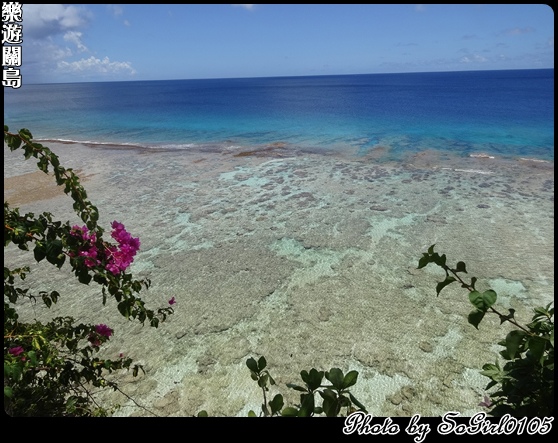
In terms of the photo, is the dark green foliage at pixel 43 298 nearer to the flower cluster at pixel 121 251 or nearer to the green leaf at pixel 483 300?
the flower cluster at pixel 121 251

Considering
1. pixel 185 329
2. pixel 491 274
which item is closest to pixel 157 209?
pixel 185 329

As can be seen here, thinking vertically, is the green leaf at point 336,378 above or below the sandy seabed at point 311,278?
above

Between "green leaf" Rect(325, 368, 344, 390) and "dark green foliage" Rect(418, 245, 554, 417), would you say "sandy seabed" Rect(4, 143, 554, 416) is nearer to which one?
"dark green foliage" Rect(418, 245, 554, 417)

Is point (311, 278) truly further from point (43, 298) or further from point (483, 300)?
point (483, 300)

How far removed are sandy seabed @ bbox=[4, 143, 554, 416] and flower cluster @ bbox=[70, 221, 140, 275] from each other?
2388 millimetres

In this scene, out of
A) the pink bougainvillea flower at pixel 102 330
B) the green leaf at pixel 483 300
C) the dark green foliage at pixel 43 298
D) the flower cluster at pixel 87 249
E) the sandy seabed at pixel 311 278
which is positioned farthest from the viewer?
the sandy seabed at pixel 311 278

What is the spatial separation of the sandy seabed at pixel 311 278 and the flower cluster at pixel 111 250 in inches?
94.0

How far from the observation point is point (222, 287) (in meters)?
5.54

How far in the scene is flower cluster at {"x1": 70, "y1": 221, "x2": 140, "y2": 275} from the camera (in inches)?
65.6

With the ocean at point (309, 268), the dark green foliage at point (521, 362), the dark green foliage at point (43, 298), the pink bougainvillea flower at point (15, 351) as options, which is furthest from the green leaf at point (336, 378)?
the ocean at point (309, 268)

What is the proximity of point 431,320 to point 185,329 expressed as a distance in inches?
125

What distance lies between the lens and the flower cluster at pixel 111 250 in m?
1.67

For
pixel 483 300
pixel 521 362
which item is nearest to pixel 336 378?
pixel 483 300

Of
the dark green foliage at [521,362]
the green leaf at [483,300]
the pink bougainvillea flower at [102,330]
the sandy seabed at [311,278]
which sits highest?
the green leaf at [483,300]
